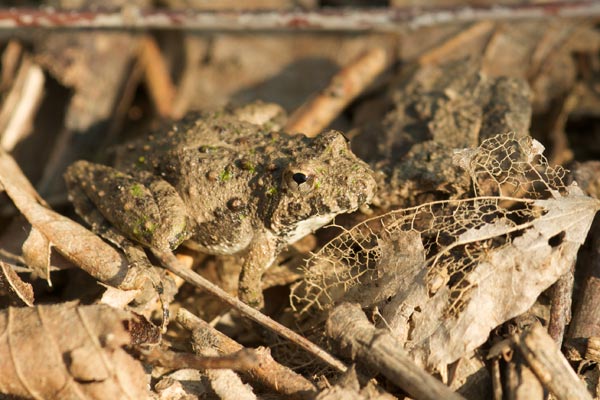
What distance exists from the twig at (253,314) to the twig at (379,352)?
0.30 feet

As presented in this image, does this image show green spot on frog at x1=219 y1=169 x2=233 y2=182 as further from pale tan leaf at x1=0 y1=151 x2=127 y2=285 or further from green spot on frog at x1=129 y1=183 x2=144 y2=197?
pale tan leaf at x1=0 y1=151 x2=127 y2=285

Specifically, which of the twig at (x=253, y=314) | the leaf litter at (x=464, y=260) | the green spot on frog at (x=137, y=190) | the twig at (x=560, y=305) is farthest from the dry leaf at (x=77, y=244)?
the twig at (x=560, y=305)

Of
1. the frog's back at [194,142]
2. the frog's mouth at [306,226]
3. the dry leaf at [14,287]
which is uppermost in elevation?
the frog's back at [194,142]

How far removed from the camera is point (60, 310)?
3.01 m

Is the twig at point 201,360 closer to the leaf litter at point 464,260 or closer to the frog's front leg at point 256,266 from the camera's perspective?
the leaf litter at point 464,260

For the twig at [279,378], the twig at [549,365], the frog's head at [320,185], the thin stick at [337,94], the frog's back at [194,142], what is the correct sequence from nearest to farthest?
the twig at [549,365] < the twig at [279,378] < the frog's head at [320,185] < the frog's back at [194,142] < the thin stick at [337,94]

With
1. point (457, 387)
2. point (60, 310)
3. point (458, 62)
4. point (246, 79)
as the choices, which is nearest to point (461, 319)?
point (457, 387)

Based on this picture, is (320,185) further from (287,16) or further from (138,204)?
(287,16)

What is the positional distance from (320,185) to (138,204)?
3.85 ft

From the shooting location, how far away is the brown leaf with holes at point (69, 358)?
2836 mm

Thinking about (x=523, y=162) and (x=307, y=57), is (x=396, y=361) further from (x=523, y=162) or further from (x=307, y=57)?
(x=307, y=57)

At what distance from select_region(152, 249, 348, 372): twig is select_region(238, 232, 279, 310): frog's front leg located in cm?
43

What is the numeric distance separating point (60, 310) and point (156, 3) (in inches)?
154

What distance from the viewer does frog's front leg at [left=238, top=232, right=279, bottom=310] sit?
380 centimetres
